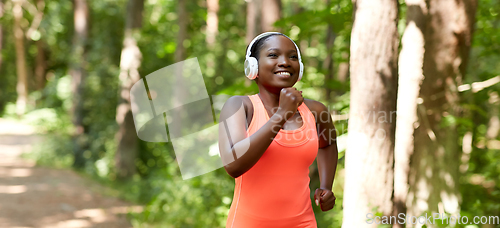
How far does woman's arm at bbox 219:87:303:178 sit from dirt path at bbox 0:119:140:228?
649 cm

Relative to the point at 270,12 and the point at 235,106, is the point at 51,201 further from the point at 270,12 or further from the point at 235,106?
the point at 235,106

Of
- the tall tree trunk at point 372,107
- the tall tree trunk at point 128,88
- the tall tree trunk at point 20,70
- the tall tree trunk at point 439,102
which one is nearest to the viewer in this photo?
the tall tree trunk at point 372,107

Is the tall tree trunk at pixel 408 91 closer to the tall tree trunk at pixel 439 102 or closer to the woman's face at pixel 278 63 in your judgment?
A: the tall tree trunk at pixel 439 102

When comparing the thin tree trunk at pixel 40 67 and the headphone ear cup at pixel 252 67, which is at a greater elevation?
the thin tree trunk at pixel 40 67

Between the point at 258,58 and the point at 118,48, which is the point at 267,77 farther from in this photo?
the point at 118,48

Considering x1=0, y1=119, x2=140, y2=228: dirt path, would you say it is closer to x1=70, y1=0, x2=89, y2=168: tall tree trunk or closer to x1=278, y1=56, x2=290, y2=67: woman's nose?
x1=70, y1=0, x2=89, y2=168: tall tree trunk

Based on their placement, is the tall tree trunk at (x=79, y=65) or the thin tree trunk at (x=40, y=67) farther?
the thin tree trunk at (x=40, y=67)

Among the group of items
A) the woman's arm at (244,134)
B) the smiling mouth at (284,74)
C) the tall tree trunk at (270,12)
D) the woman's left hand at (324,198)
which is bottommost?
the woman's left hand at (324,198)

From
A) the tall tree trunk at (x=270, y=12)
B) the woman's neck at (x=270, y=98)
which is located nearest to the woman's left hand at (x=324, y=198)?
the woman's neck at (x=270, y=98)

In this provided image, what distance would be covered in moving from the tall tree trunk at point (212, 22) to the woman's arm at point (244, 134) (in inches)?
433

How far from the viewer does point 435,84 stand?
4.02 m

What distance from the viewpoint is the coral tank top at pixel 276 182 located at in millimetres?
1790

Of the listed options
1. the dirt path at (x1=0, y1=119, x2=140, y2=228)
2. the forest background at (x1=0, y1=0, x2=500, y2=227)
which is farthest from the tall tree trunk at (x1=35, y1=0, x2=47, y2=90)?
the dirt path at (x1=0, y1=119, x2=140, y2=228)

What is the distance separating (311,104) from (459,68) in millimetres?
2724
